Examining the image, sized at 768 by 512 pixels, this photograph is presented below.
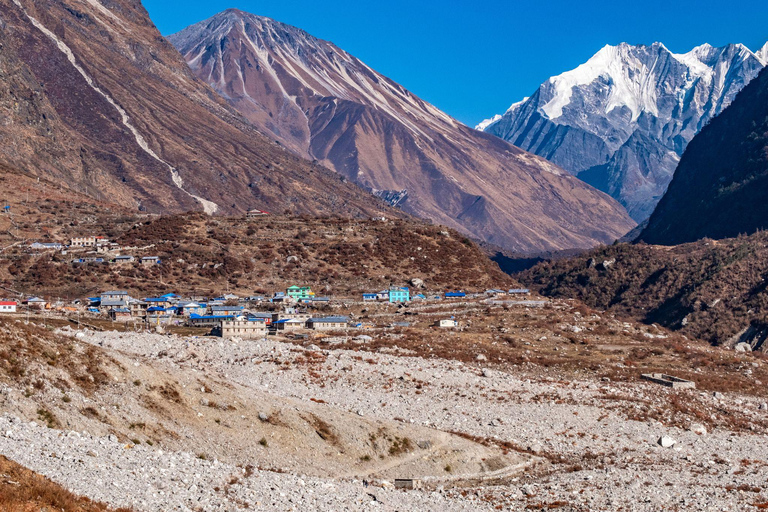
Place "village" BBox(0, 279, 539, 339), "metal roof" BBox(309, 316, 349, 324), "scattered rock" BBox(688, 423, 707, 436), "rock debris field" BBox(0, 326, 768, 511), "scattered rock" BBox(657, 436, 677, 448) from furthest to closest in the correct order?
"metal roof" BBox(309, 316, 349, 324)
"village" BBox(0, 279, 539, 339)
"scattered rock" BBox(688, 423, 707, 436)
"scattered rock" BBox(657, 436, 677, 448)
"rock debris field" BBox(0, 326, 768, 511)

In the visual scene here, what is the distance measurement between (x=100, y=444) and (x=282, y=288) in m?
74.0

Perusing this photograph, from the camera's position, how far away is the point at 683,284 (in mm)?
129750

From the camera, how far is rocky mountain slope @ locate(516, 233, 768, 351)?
112 metres

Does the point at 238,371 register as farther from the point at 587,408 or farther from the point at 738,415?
the point at 738,415

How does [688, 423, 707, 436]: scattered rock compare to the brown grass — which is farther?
[688, 423, 707, 436]: scattered rock

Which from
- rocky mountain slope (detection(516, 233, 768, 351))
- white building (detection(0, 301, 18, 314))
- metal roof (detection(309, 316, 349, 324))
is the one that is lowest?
white building (detection(0, 301, 18, 314))

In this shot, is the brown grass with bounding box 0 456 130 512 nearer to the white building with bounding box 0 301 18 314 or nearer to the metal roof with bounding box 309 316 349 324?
the white building with bounding box 0 301 18 314

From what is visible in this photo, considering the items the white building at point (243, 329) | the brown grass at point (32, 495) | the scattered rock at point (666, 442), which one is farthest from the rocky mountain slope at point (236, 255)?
the brown grass at point (32, 495)

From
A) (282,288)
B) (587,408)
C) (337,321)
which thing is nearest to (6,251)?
(282,288)

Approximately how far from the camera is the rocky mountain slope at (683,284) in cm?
11188

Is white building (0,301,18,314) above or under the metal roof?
under

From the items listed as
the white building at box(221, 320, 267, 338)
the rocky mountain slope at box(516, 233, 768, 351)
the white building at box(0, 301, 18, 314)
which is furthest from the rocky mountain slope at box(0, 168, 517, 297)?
the white building at box(221, 320, 267, 338)

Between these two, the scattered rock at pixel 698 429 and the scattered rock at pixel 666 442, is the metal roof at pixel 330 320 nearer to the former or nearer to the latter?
the scattered rock at pixel 698 429

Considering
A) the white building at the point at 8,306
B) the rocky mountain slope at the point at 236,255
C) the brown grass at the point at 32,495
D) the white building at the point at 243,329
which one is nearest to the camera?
the brown grass at the point at 32,495
